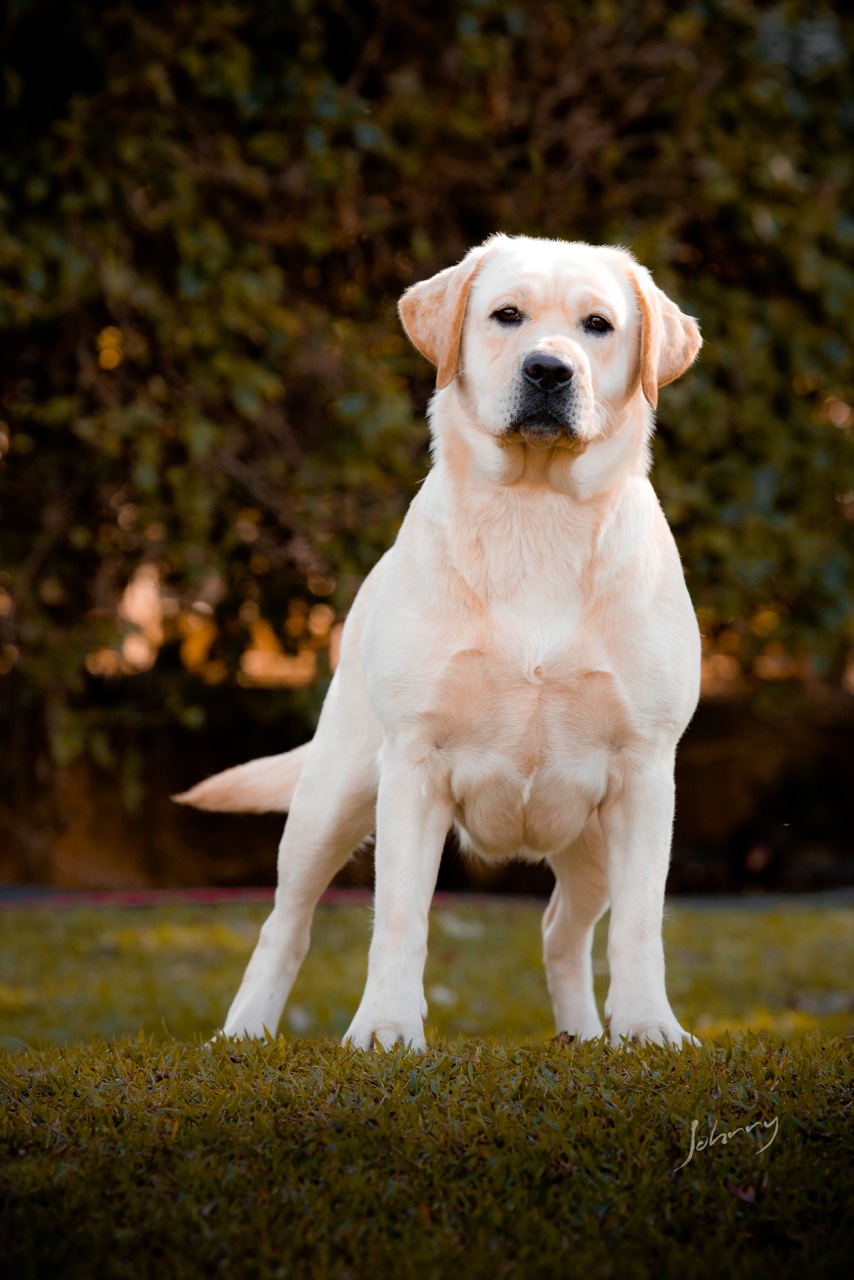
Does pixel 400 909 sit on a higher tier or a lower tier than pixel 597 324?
lower

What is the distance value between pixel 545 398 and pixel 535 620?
0.47m

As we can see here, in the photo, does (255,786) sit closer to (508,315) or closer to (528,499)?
(528,499)

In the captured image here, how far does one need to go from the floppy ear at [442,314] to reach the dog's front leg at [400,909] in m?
0.91

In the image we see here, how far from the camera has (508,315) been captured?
3436 millimetres

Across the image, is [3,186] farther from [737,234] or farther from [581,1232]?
[581,1232]

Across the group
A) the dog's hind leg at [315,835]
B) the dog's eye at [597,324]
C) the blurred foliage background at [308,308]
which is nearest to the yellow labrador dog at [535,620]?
the dog's eye at [597,324]

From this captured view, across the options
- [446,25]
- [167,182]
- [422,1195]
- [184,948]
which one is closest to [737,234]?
[446,25]

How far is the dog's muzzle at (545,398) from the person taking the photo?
326 centimetres

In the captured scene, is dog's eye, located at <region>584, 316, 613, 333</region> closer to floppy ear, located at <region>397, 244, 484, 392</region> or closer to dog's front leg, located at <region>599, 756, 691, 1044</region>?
floppy ear, located at <region>397, 244, 484, 392</region>

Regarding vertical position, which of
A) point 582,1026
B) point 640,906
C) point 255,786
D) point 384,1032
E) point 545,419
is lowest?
point 582,1026

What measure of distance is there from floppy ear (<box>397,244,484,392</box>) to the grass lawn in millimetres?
1525

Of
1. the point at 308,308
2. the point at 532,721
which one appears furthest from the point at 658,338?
the point at 308,308

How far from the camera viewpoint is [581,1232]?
2.35 m

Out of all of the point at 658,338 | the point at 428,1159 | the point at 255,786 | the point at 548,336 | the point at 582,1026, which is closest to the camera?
the point at 428,1159
